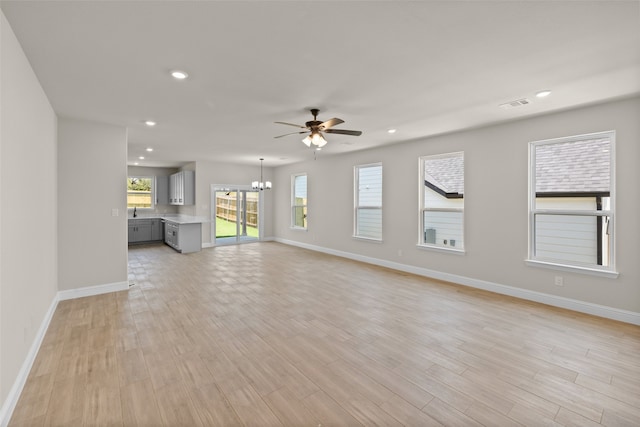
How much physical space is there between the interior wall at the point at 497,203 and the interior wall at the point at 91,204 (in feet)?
13.8

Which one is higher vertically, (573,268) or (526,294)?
(573,268)

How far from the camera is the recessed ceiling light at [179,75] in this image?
2.78 metres

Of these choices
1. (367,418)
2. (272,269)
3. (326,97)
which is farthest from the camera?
(272,269)

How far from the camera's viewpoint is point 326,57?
8.26 feet

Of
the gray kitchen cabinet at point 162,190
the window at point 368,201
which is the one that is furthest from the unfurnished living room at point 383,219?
the gray kitchen cabinet at point 162,190

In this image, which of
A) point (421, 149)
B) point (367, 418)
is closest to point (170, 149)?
point (421, 149)

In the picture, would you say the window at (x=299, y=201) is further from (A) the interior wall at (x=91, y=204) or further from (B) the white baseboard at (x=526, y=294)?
(A) the interior wall at (x=91, y=204)

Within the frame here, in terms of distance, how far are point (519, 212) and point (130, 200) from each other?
10.8 m

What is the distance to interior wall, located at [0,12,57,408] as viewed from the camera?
193 cm

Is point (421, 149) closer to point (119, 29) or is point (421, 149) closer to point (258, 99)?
point (258, 99)

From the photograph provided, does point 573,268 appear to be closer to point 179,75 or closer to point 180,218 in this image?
point 179,75

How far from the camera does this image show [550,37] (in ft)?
7.27

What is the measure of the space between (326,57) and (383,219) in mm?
4404

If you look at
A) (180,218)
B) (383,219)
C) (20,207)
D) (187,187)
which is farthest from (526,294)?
(180,218)
